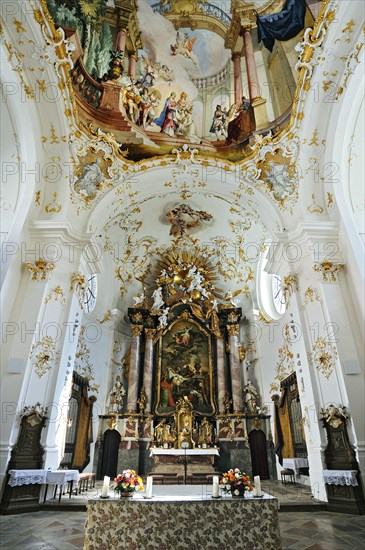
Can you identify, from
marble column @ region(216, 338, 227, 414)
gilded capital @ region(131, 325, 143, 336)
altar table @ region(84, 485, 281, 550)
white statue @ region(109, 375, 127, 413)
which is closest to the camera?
altar table @ region(84, 485, 281, 550)

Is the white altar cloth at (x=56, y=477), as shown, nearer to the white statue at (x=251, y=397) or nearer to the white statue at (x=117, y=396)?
the white statue at (x=117, y=396)

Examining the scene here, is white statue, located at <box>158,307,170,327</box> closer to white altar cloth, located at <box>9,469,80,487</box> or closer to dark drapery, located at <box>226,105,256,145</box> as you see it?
dark drapery, located at <box>226,105,256,145</box>

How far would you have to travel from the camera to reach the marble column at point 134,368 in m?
11.8

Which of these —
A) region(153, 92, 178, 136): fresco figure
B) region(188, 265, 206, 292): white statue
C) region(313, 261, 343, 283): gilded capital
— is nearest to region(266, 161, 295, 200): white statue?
A: region(313, 261, 343, 283): gilded capital

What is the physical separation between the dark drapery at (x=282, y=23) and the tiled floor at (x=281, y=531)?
9221mm

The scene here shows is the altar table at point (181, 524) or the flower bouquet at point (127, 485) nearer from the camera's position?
the altar table at point (181, 524)

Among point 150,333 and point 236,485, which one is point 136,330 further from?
point 236,485

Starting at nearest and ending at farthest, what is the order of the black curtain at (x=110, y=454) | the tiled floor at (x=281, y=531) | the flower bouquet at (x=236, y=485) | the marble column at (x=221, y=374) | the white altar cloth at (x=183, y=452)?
the tiled floor at (x=281, y=531)
the flower bouquet at (x=236, y=485)
the white altar cloth at (x=183, y=452)
the black curtain at (x=110, y=454)
the marble column at (x=221, y=374)

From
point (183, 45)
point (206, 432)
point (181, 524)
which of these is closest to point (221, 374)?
point (206, 432)

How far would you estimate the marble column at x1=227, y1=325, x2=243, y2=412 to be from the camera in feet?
38.7

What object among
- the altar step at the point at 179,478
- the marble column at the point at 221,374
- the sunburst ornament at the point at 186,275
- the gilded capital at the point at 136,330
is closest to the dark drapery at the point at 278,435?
the marble column at the point at 221,374

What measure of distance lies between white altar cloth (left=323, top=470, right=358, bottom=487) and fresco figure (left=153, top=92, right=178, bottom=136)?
8479 millimetres

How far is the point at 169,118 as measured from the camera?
952 centimetres

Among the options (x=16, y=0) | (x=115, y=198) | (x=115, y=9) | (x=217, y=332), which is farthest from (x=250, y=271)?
(x=16, y=0)
